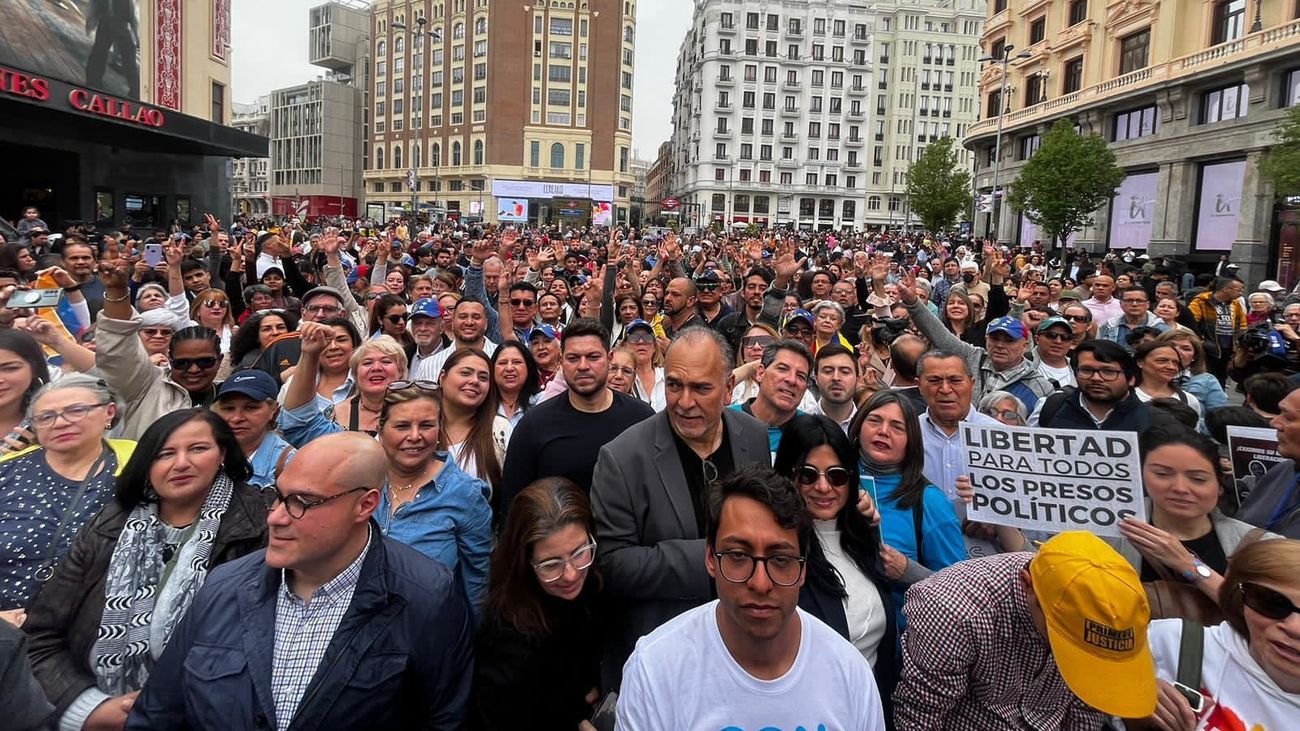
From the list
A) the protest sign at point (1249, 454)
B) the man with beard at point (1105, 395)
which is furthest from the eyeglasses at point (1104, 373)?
the protest sign at point (1249, 454)

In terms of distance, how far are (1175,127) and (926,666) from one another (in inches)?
1546

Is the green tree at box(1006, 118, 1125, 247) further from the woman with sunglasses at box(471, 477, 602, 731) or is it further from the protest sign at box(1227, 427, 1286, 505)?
the woman with sunglasses at box(471, 477, 602, 731)

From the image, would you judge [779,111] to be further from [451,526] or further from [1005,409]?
[451,526]

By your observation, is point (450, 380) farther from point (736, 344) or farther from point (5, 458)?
point (736, 344)

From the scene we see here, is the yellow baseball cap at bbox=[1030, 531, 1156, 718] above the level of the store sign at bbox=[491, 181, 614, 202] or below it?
below

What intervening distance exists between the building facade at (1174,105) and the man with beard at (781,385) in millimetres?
27356

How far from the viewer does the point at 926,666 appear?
2562mm

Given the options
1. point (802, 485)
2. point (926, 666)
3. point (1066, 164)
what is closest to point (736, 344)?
point (802, 485)

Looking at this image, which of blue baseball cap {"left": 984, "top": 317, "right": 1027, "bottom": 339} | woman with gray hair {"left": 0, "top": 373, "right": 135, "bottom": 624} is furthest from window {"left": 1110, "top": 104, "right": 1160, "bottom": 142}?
woman with gray hair {"left": 0, "top": 373, "right": 135, "bottom": 624}

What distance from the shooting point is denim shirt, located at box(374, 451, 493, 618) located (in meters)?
3.34

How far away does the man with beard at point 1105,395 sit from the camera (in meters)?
5.18

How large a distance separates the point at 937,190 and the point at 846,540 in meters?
50.2

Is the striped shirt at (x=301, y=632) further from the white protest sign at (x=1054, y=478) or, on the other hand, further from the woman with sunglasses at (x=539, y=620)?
the white protest sign at (x=1054, y=478)

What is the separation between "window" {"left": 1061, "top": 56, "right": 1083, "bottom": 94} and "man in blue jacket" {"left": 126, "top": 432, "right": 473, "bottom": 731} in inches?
1882
